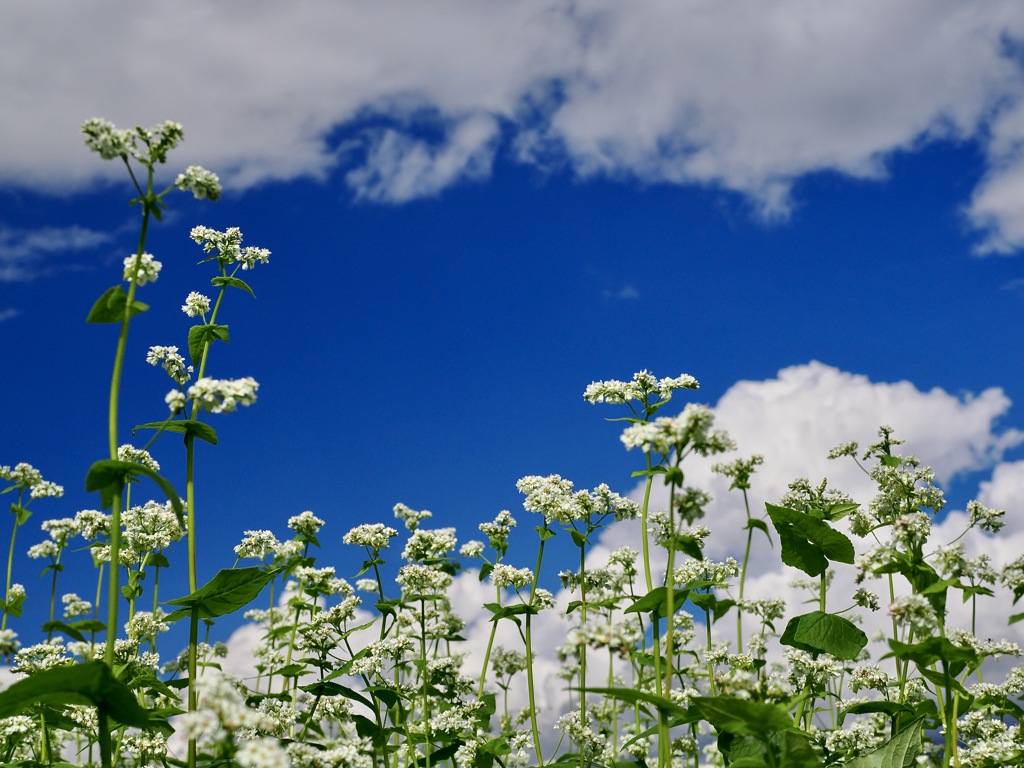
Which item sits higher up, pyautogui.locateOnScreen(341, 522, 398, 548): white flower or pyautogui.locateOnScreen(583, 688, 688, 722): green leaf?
pyautogui.locateOnScreen(341, 522, 398, 548): white flower

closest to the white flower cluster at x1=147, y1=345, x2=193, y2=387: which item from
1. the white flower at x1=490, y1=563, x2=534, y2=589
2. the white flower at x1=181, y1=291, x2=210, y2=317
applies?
the white flower at x1=181, y1=291, x2=210, y2=317

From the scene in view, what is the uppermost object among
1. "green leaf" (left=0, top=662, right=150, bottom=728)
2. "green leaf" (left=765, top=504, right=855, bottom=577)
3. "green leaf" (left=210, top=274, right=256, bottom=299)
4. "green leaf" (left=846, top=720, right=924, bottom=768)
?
"green leaf" (left=210, top=274, right=256, bottom=299)

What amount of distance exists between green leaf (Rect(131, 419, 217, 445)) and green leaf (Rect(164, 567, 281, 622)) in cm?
118

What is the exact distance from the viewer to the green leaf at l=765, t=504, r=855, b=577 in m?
7.00

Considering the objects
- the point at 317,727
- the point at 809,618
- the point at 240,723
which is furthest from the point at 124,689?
the point at 809,618

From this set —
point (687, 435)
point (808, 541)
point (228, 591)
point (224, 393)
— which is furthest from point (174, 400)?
point (808, 541)

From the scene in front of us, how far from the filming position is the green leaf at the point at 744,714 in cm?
452

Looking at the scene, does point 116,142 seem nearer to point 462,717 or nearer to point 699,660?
point 462,717

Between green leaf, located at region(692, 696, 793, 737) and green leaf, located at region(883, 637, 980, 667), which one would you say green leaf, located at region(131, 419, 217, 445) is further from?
green leaf, located at region(883, 637, 980, 667)

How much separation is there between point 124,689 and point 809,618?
551 cm

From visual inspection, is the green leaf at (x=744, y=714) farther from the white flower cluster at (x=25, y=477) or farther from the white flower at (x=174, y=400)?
the white flower cluster at (x=25, y=477)

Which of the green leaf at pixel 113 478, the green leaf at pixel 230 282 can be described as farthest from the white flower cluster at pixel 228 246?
the green leaf at pixel 113 478

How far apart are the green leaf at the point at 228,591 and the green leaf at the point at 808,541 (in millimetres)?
4231

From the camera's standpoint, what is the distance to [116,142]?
227 inches
